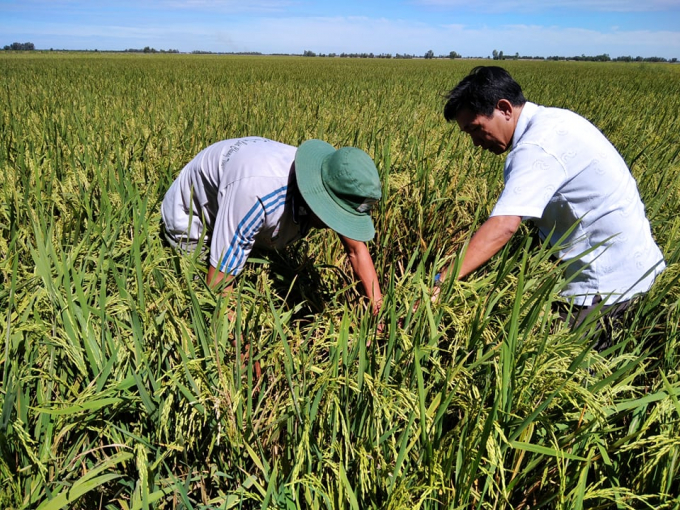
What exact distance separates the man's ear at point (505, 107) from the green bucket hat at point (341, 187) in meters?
0.64

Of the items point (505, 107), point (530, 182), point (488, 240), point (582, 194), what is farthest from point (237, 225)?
Answer: point (582, 194)

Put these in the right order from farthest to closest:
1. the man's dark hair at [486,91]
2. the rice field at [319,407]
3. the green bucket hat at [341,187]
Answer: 1. the man's dark hair at [486,91]
2. the green bucket hat at [341,187]
3. the rice field at [319,407]

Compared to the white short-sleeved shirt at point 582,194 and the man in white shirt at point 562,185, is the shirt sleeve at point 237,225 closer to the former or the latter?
the man in white shirt at point 562,185

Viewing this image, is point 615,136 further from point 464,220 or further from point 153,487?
point 153,487

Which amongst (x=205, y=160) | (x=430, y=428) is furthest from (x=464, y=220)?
(x=430, y=428)

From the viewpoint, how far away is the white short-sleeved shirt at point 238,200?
157cm

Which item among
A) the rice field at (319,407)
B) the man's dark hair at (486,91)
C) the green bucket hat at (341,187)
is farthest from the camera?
the man's dark hair at (486,91)

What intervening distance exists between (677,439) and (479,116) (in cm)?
130

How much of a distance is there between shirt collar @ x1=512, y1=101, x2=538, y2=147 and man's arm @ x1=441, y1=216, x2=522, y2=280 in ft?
1.39

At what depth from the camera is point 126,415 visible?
1.22 meters

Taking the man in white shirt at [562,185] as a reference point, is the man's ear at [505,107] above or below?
above

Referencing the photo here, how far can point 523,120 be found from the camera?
70.1 inches

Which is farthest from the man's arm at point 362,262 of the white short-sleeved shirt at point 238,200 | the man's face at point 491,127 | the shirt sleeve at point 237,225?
the man's face at point 491,127

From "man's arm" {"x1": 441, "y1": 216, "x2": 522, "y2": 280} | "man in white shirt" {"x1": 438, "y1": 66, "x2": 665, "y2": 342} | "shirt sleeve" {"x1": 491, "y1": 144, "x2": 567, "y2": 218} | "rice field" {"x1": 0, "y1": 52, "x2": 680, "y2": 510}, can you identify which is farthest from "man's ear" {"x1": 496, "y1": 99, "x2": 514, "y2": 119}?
"rice field" {"x1": 0, "y1": 52, "x2": 680, "y2": 510}
